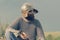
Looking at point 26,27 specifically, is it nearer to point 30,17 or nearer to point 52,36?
point 30,17

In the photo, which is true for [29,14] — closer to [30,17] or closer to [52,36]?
[30,17]

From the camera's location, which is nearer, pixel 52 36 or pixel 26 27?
pixel 26 27

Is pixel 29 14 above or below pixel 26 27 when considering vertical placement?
above

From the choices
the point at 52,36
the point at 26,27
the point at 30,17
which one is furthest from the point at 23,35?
the point at 52,36

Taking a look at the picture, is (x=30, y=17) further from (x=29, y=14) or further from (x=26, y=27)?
(x=26, y=27)

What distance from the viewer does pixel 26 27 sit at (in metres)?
4.28

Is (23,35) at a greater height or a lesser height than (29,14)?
lesser

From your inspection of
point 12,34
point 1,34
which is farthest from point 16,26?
point 1,34

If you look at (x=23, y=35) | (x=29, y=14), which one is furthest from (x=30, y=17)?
A: (x=23, y=35)

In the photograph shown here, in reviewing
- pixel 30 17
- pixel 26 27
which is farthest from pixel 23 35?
pixel 30 17

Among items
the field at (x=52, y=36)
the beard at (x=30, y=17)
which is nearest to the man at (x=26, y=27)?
the beard at (x=30, y=17)

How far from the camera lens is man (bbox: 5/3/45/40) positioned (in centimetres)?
420

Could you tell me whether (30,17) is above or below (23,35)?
above

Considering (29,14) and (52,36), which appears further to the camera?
(52,36)
